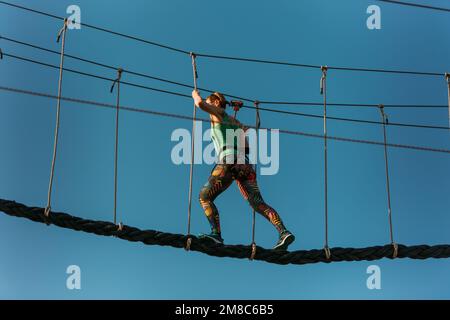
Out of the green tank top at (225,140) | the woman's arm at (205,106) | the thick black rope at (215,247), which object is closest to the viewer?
the thick black rope at (215,247)

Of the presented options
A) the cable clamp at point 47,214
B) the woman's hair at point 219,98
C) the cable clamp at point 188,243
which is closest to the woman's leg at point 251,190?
the woman's hair at point 219,98

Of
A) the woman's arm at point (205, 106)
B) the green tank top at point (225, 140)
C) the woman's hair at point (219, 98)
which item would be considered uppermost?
the woman's hair at point (219, 98)

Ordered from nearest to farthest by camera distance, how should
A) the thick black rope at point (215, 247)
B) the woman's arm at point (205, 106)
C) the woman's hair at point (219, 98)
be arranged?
the thick black rope at point (215, 247) < the woman's arm at point (205, 106) < the woman's hair at point (219, 98)

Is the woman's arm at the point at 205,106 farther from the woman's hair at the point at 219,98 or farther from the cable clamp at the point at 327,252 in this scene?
the cable clamp at the point at 327,252

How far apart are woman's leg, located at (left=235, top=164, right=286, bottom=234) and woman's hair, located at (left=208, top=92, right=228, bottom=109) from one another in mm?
832

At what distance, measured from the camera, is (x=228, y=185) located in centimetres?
1259

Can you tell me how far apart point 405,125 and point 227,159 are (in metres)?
2.54

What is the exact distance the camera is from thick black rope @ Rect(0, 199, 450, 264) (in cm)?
1142

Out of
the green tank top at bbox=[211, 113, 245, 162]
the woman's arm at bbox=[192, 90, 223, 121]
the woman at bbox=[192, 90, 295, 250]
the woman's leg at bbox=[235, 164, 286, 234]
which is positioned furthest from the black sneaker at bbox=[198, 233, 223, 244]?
the woman's arm at bbox=[192, 90, 223, 121]

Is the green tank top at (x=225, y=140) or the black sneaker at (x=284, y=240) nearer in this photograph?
the black sneaker at (x=284, y=240)

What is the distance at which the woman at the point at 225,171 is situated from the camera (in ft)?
40.7

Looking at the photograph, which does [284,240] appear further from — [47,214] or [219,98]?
[47,214]

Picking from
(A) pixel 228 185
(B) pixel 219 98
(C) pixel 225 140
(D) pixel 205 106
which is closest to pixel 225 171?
(A) pixel 228 185
